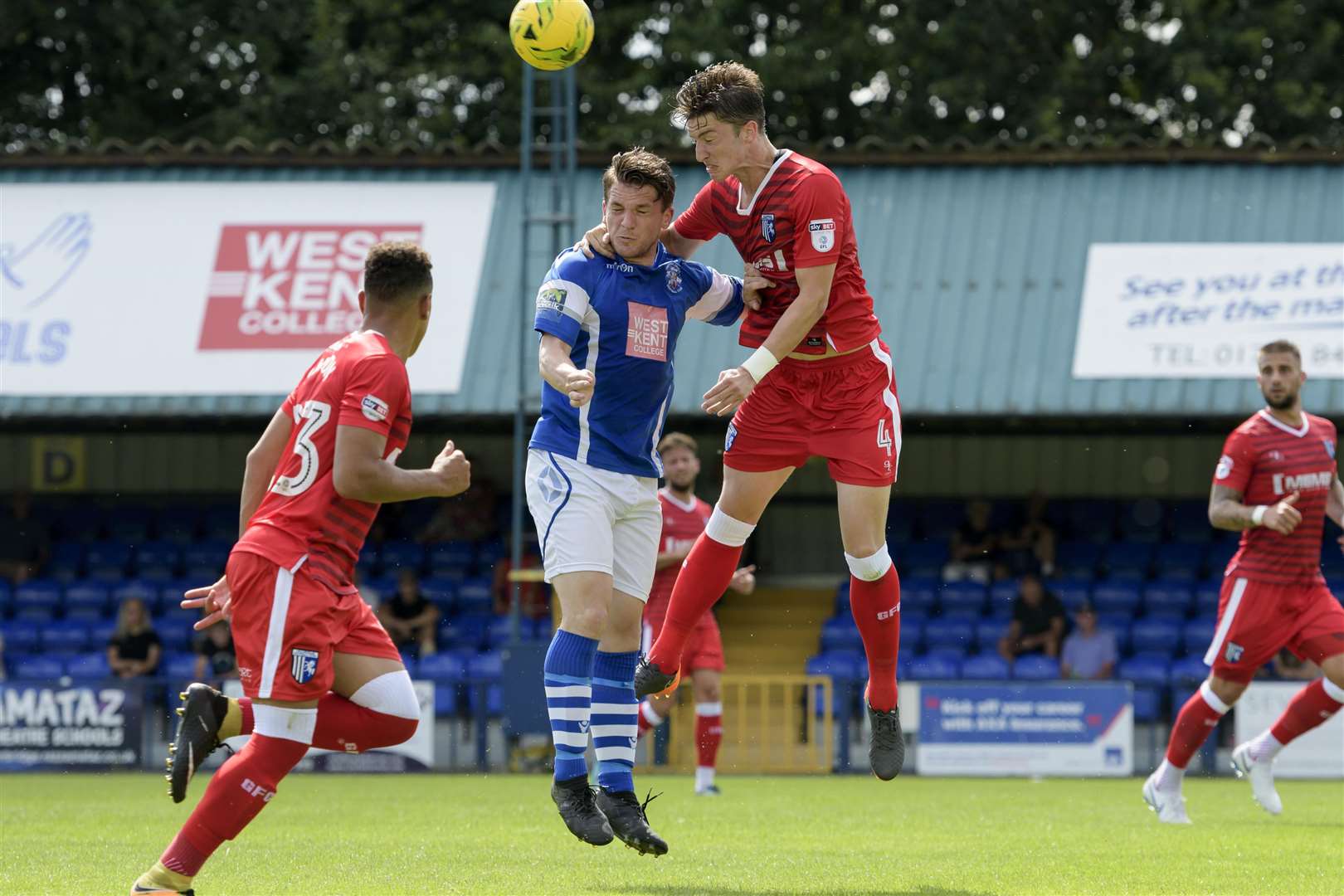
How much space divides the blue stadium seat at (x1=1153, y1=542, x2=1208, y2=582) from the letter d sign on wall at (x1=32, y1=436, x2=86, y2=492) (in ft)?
42.7

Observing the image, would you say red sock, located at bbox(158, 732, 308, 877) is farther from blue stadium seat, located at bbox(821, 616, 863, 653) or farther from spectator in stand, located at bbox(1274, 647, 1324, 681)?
blue stadium seat, located at bbox(821, 616, 863, 653)

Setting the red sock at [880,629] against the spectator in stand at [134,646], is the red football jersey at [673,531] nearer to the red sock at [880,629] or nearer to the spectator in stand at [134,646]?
the red sock at [880,629]

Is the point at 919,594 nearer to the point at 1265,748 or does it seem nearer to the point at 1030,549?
the point at 1030,549

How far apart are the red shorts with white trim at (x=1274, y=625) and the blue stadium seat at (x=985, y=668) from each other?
275 inches

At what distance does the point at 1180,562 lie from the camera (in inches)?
755

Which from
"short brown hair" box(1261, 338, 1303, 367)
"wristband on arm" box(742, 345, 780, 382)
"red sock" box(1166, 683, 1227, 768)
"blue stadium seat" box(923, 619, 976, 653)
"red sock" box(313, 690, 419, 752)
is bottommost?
"blue stadium seat" box(923, 619, 976, 653)

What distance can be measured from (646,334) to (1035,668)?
11.1 m

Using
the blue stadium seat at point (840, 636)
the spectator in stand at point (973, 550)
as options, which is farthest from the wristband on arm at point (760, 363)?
the spectator in stand at point (973, 550)

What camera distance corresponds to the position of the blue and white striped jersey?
6945 millimetres

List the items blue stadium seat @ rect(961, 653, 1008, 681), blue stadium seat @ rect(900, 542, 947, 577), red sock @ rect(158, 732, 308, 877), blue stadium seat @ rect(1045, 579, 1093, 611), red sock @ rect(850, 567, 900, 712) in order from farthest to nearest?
blue stadium seat @ rect(900, 542, 947, 577), blue stadium seat @ rect(1045, 579, 1093, 611), blue stadium seat @ rect(961, 653, 1008, 681), red sock @ rect(850, 567, 900, 712), red sock @ rect(158, 732, 308, 877)

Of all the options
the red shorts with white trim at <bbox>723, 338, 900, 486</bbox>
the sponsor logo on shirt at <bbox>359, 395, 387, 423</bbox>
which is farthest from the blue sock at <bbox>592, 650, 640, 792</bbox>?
the sponsor logo on shirt at <bbox>359, 395, 387, 423</bbox>

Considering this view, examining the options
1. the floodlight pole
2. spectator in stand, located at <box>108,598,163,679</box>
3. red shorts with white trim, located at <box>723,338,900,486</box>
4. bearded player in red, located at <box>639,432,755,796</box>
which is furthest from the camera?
spectator in stand, located at <box>108,598,163,679</box>

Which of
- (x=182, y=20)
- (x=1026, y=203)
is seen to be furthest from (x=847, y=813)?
(x=182, y=20)

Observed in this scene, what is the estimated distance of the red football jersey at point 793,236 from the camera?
6.94 m
